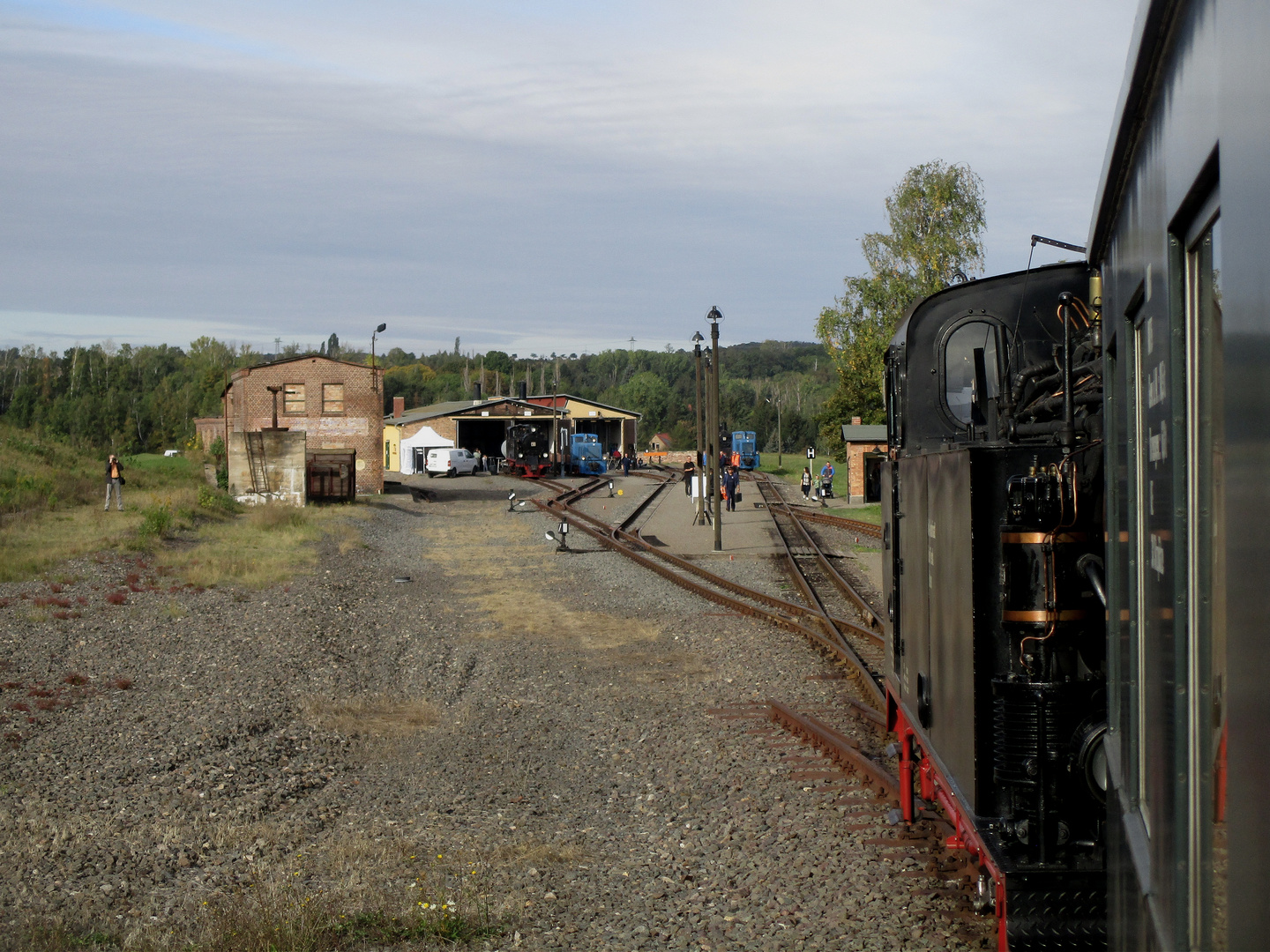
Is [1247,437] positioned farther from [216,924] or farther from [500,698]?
[500,698]

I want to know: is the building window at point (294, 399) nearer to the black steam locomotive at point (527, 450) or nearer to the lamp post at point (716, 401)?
the black steam locomotive at point (527, 450)

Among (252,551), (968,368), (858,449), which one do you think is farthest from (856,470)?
(968,368)

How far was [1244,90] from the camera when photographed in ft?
4.58

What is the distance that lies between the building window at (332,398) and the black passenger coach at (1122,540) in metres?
41.7

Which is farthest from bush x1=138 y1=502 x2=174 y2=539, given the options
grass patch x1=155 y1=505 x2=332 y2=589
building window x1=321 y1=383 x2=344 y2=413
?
building window x1=321 y1=383 x2=344 y2=413

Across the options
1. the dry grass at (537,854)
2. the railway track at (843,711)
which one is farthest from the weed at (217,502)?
the dry grass at (537,854)

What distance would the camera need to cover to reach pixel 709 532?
28.4 meters

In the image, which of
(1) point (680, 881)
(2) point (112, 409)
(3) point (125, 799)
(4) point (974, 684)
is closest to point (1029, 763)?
(4) point (974, 684)

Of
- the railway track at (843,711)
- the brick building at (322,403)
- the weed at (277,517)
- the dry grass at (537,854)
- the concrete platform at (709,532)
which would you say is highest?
the brick building at (322,403)

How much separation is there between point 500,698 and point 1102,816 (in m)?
7.79

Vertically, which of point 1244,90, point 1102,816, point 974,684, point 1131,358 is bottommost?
point 1102,816

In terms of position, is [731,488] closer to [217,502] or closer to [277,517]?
[277,517]

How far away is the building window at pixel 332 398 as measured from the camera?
152ft

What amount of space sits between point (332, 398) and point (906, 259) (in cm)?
2440
